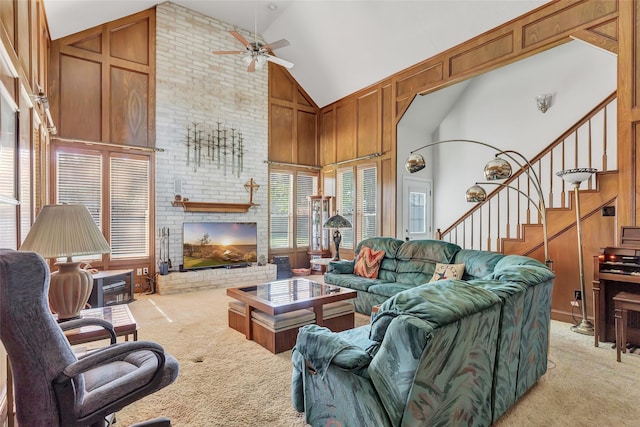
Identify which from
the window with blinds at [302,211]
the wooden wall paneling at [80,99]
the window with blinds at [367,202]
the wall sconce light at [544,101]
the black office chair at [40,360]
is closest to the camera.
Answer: the black office chair at [40,360]

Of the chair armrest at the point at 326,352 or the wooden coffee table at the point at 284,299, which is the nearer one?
the chair armrest at the point at 326,352

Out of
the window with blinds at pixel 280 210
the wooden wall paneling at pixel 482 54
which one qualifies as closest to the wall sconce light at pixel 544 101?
the wooden wall paneling at pixel 482 54

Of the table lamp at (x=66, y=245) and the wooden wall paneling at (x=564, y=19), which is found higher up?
the wooden wall paneling at (x=564, y=19)

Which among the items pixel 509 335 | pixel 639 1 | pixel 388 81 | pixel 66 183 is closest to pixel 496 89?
pixel 388 81

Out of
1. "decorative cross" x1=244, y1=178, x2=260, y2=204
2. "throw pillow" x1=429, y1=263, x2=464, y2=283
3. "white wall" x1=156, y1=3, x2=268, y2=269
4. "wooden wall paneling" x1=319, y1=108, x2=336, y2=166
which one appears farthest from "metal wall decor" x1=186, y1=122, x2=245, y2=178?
"throw pillow" x1=429, y1=263, x2=464, y2=283

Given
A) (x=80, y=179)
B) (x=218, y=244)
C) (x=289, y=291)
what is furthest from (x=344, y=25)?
(x=80, y=179)

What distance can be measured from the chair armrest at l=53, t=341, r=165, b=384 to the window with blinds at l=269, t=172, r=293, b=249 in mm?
5645

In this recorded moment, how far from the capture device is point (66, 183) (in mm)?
5211

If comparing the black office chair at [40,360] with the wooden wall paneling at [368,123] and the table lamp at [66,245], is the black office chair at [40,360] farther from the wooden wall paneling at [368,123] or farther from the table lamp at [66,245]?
the wooden wall paneling at [368,123]

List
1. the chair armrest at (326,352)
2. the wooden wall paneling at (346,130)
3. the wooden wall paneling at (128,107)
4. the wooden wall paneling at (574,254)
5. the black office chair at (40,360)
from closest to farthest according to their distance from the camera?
1. the black office chair at (40,360)
2. the chair armrest at (326,352)
3. the wooden wall paneling at (574,254)
4. the wooden wall paneling at (128,107)
5. the wooden wall paneling at (346,130)

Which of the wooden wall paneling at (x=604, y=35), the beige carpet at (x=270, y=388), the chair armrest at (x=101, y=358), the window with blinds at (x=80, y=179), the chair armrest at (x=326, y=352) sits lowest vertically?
the beige carpet at (x=270, y=388)

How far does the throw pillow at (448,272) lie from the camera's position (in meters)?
3.82

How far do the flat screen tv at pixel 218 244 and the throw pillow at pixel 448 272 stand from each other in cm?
387

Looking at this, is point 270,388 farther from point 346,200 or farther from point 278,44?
point 346,200
